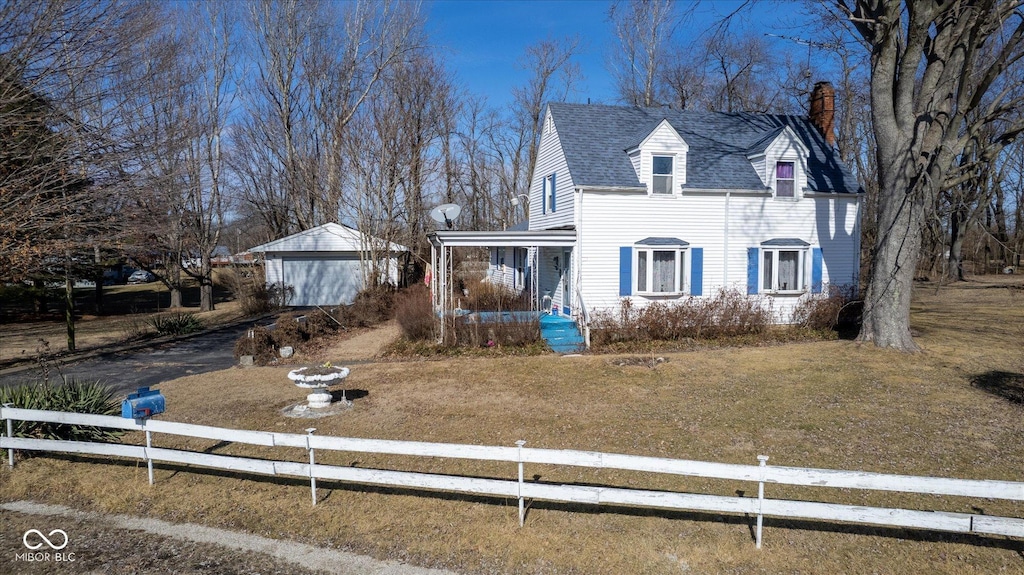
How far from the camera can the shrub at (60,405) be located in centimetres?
759

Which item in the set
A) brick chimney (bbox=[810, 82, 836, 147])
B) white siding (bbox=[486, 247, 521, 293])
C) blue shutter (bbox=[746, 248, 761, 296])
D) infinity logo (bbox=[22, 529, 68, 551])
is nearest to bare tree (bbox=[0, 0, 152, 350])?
infinity logo (bbox=[22, 529, 68, 551])

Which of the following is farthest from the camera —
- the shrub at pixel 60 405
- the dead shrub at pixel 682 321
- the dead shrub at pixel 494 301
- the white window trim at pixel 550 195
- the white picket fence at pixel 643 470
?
the white window trim at pixel 550 195

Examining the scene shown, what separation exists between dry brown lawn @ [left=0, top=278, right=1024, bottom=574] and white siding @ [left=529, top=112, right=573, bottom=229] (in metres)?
5.64

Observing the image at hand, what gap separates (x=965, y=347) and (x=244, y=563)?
16.1 metres

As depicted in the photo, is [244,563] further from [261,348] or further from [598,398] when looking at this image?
[261,348]

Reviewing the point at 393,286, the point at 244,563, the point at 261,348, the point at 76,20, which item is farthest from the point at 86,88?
the point at 393,286

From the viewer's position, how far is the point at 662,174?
1681 cm

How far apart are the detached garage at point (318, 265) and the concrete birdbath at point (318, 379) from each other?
17202mm

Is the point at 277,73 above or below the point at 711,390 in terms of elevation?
above

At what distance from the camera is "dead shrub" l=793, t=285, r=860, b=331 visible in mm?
16547

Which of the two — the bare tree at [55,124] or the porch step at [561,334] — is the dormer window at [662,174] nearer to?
the porch step at [561,334]

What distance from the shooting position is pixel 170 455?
648cm

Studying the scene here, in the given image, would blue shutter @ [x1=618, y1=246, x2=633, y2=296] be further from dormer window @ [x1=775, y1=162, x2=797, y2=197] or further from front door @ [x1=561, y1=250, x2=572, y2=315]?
dormer window @ [x1=775, y1=162, x2=797, y2=197]

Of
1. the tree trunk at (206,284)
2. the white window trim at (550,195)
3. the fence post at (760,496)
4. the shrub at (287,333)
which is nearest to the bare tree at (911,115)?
the white window trim at (550,195)
